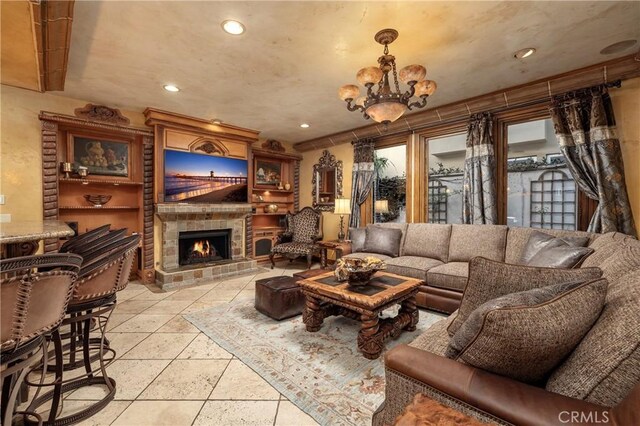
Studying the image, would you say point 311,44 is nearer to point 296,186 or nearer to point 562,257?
point 562,257

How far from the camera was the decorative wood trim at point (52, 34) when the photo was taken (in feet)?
5.72

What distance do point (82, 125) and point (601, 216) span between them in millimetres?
6178

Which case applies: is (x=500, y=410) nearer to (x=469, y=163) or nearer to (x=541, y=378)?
(x=541, y=378)

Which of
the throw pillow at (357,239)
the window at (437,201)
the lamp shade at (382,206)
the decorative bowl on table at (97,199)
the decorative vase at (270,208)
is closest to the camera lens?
the decorative bowl on table at (97,199)

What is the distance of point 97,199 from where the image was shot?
395cm

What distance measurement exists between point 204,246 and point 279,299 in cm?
271

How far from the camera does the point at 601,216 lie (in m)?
2.78

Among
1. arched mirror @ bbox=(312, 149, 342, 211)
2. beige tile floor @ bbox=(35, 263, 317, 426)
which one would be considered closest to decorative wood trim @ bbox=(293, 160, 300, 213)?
arched mirror @ bbox=(312, 149, 342, 211)

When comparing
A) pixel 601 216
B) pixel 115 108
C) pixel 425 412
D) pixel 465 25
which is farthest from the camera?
pixel 115 108

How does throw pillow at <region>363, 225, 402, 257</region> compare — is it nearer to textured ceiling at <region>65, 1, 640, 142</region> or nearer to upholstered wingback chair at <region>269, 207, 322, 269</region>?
upholstered wingback chair at <region>269, 207, 322, 269</region>

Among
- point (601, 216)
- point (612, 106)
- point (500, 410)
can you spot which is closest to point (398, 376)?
point (500, 410)

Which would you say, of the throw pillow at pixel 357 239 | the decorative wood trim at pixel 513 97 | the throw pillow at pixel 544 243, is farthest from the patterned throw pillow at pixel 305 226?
the throw pillow at pixel 544 243

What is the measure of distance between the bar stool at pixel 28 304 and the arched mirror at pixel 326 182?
15.3 ft

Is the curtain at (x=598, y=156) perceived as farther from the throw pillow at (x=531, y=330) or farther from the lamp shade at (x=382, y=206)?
the throw pillow at (x=531, y=330)
